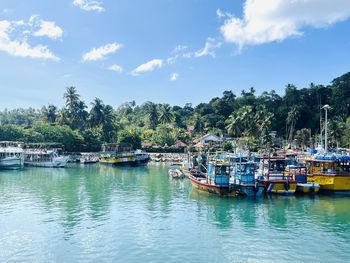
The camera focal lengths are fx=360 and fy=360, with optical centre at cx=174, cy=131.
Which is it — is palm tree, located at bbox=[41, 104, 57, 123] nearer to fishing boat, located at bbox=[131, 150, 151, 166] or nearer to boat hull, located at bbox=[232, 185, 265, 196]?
fishing boat, located at bbox=[131, 150, 151, 166]

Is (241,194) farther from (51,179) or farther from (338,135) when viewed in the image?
(338,135)

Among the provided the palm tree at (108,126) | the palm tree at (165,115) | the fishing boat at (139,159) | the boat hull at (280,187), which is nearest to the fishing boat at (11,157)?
the fishing boat at (139,159)

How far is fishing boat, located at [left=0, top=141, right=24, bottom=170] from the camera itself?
196ft

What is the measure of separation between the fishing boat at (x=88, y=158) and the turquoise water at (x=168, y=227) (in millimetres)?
40555

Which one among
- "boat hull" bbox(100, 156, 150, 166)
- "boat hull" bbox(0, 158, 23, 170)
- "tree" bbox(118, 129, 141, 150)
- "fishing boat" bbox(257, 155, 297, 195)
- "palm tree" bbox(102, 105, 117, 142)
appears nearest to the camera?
"fishing boat" bbox(257, 155, 297, 195)

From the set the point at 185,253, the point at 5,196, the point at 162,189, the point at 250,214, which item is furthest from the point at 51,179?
the point at 185,253

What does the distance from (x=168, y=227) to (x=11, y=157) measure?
46.2 meters

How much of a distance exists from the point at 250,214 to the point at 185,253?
975 centimetres

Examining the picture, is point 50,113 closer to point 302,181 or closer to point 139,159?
point 139,159

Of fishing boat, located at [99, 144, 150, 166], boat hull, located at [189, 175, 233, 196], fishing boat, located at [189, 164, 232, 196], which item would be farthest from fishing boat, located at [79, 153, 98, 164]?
fishing boat, located at [189, 164, 232, 196]

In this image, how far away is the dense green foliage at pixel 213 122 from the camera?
82.1m

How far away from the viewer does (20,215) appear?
25.8m

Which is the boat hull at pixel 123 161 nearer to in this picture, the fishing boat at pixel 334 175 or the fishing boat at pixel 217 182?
the fishing boat at pixel 217 182

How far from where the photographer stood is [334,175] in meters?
33.5
